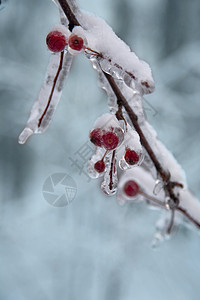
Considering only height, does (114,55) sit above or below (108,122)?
above

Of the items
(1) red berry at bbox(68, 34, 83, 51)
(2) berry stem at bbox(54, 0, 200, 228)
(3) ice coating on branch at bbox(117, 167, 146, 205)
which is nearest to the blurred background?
(3) ice coating on branch at bbox(117, 167, 146, 205)

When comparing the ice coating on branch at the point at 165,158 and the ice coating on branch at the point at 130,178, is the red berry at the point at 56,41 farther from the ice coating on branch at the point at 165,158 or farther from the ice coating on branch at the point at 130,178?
the ice coating on branch at the point at 130,178

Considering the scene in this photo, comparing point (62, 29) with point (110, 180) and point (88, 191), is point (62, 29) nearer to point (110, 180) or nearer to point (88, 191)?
point (110, 180)

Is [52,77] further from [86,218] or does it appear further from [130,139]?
[86,218]

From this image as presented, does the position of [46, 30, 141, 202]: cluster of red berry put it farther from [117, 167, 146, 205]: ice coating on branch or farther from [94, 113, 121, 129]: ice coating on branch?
[117, 167, 146, 205]: ice coating on branch

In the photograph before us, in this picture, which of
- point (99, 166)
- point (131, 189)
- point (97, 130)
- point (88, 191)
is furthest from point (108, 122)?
point (88, 191)

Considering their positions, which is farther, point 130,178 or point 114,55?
point 130,178

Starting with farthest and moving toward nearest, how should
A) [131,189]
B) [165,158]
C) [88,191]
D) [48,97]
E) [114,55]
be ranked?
[88,191], [131,189], [165,158], [48,97], [114,55]
